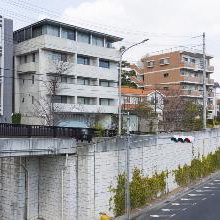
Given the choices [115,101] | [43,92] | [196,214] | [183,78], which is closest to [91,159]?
[196,214]

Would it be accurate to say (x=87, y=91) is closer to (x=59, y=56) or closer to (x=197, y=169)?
(x=59, y=56)

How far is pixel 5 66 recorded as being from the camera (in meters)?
43.2

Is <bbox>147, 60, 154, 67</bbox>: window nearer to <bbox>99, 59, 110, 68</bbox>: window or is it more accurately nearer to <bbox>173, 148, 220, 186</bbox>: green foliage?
<bbox>99, 59, 110, 68</bbox>: window

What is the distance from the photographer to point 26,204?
22312 mm

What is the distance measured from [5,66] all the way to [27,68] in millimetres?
3741

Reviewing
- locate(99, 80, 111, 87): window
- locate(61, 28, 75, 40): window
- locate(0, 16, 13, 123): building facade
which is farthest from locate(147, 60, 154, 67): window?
locate(0, 16, 13, 123): building facade

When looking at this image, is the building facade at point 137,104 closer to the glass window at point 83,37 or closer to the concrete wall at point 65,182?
the glass window at point 83,37

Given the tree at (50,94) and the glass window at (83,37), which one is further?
the glass window at (83,37)

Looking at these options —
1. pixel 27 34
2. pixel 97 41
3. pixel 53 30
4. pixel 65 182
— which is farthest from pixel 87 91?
pixel 65 182

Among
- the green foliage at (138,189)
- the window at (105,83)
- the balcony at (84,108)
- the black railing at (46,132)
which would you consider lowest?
the green foliage at (138,189)

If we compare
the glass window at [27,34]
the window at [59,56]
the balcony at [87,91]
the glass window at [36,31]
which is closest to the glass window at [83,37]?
the window at [59,56]

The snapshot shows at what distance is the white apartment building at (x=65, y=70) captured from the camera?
4488cm

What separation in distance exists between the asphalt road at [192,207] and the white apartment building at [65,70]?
22.2 metres

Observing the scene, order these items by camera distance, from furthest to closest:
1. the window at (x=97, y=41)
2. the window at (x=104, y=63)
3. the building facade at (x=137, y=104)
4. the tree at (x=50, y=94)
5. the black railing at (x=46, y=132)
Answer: the building facade at (x=137, y=104)
the window at (x=104, y=63)
the window at (x=97, y=41)
the tree at (x=50, y=94)
the black railing at (x=46, y=132)
